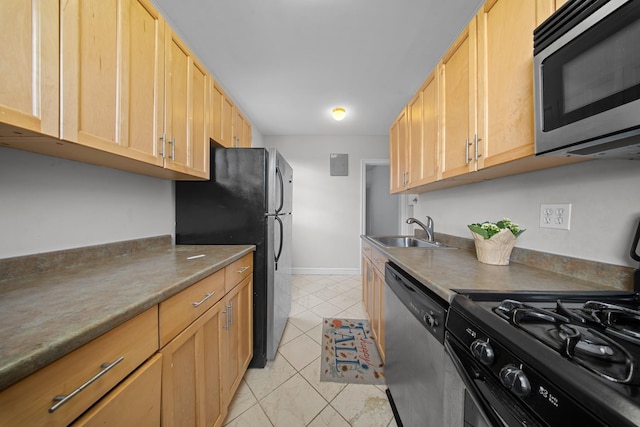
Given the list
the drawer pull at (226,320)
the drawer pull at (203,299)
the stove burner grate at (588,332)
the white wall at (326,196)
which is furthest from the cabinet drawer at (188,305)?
the white wall at (326,196)

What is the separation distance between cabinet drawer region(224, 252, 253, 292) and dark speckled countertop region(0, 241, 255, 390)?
3.3 inches

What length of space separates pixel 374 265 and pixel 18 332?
5.95ft

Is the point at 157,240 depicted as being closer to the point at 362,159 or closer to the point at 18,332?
the point at 18,332

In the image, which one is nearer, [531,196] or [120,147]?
[120,147]

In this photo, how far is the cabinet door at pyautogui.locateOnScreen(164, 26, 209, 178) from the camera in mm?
1239

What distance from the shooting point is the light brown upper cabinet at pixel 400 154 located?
204 cm

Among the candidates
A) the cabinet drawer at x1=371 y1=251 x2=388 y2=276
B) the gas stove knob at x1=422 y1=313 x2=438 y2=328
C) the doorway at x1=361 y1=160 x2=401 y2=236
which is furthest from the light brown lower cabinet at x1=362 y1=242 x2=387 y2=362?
the doorway at x1=361 y1=160 x2=401 y2=236

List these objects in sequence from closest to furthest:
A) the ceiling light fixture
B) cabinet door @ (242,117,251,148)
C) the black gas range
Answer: the black gas range, cabinet door @ (242,117,251,148), the ceiling light fixture

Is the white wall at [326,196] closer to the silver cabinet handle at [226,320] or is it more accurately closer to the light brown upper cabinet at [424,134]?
the light brown upper cabinet at [424,134]

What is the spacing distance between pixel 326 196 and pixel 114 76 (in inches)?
128

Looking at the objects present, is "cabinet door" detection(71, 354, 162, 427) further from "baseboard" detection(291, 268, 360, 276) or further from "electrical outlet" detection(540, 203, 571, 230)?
"baseboard" detection(291, 268, 360, 276)

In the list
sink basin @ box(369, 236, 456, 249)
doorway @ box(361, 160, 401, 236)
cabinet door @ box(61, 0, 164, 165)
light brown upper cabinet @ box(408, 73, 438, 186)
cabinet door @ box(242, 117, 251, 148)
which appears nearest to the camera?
cabinet door @ box(61, 0, 164, 165)

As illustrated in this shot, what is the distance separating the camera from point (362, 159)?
3.97 meters

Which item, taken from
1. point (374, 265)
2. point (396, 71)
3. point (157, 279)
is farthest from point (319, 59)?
point (157, 279)
